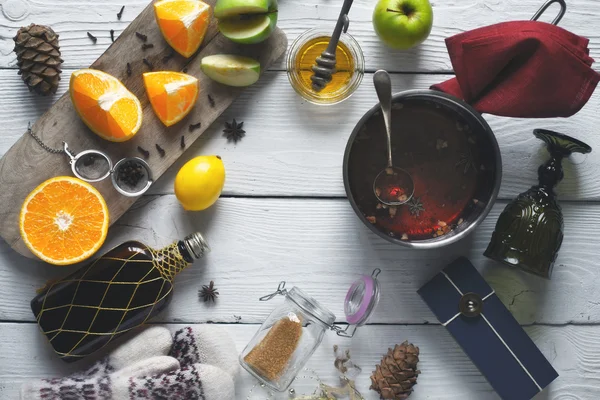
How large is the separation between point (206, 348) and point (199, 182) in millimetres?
359

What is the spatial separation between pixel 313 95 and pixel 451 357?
25.3 inches

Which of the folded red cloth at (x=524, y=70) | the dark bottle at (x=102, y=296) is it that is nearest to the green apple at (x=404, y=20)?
the folded red cloth at (x=524, y=70)

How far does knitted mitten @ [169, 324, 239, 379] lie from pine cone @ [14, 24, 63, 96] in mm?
583

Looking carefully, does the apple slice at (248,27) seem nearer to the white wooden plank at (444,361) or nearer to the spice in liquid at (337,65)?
the spice in liquid at (337,65)

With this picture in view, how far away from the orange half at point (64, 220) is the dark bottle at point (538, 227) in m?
0.80

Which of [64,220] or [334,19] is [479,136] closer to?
[334,19]

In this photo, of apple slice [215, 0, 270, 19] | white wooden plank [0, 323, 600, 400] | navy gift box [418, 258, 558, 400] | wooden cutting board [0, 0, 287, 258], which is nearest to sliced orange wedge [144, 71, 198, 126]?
wooden cutting board [0, 0, 287, 258]

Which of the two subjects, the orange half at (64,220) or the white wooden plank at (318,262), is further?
the white wooden plank at (318,262)

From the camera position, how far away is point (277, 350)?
1212 mm

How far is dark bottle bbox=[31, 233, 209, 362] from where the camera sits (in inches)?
46.2

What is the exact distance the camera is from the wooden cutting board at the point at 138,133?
1.20m

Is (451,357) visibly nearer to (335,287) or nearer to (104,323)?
(335,287)

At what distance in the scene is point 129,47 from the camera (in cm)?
122

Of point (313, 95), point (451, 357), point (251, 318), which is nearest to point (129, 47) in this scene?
point (313, 95)
